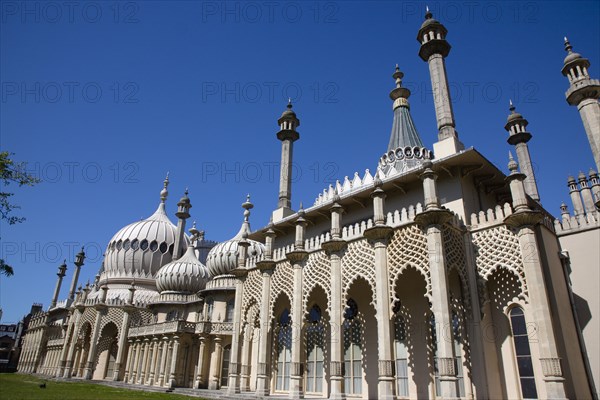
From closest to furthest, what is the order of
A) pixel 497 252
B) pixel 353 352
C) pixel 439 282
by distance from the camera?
pixel 439 282 < pixel 497 252 < pixel 353 352

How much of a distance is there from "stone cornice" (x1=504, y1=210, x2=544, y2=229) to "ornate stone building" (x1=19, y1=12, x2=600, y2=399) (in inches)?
1.9

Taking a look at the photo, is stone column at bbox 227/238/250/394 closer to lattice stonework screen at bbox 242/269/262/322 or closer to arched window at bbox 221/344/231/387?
lattice stonework screen at bbox 242/269/262/322

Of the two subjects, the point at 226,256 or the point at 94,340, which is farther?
the point at 94,340

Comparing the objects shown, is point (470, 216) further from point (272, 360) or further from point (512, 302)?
point (272, 360)

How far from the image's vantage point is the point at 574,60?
2128 cm

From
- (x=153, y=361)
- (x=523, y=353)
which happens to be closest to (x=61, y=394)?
(x=153, y=361)

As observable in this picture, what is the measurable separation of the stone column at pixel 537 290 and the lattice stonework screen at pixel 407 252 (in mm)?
3070

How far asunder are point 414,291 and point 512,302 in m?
3.68

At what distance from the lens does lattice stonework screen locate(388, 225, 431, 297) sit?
15062 millimetres

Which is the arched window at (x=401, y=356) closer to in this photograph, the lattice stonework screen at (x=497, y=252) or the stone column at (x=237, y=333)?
the lattice stonework screen at (x=497, y=252)

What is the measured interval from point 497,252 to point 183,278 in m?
24.1

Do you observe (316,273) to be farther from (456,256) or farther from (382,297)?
(456,256)

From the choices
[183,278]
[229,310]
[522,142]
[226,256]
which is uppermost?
[522,142]

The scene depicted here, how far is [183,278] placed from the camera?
32.4 meters
